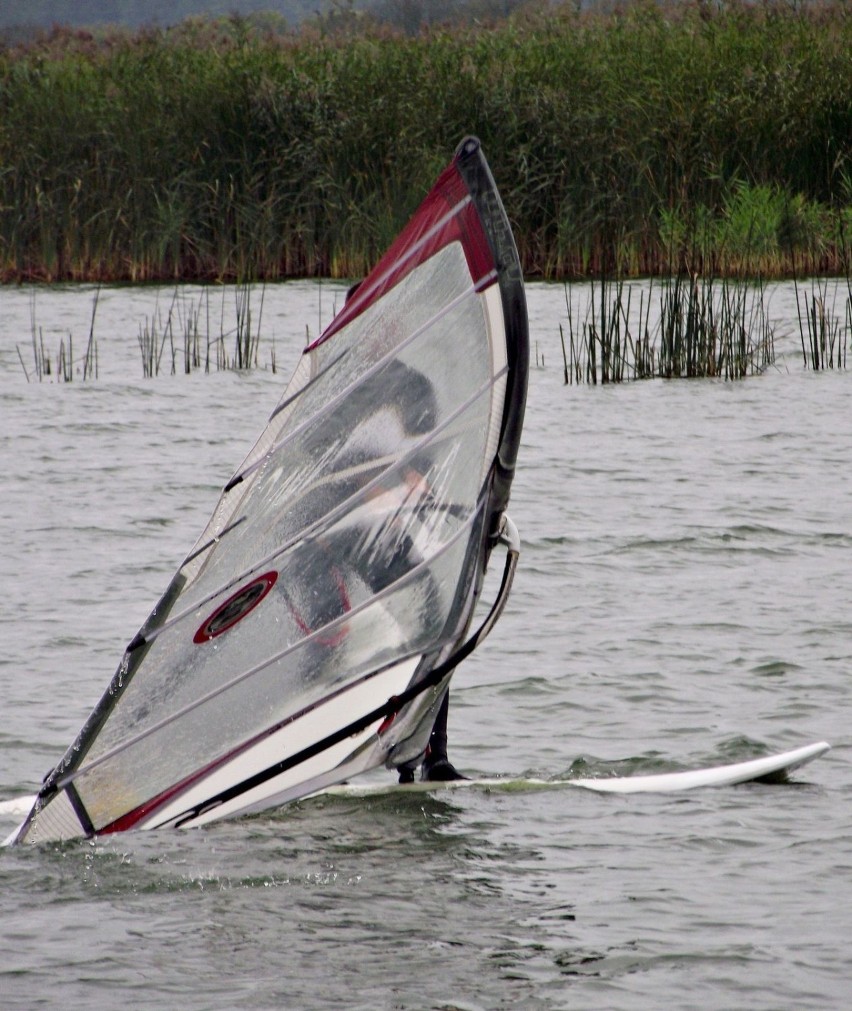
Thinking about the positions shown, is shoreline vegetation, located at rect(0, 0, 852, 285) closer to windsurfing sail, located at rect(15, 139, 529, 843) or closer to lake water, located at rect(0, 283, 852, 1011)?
lake water, located at rect(0, 283, 852, 1011)

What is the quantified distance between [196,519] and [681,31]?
1050 centimetres

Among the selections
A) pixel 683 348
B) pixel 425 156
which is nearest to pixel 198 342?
pixel 425 156

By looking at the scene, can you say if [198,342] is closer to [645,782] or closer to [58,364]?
[58,364]

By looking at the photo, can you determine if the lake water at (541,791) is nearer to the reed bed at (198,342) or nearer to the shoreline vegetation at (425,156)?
the reed bed at (198,342)

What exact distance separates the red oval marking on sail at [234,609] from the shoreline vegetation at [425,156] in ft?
36.0

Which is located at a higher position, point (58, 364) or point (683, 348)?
point (683, 348)

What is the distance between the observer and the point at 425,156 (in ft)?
53.1

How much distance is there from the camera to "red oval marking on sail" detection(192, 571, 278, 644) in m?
4.76

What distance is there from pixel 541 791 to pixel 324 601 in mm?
942

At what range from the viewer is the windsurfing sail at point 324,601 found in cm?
457

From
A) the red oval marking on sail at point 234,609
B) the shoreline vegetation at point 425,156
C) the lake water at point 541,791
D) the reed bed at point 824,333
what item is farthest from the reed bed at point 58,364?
the red oval marking on sail at point 234,609

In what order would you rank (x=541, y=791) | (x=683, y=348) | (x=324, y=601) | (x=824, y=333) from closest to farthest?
(x=324, y=601) < (x=541, y=791) < (x=824, y=333) < (x=683, y=348)

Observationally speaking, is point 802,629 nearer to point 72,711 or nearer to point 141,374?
point 72,711

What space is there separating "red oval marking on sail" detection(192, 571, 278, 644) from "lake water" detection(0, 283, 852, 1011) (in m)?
0.53
